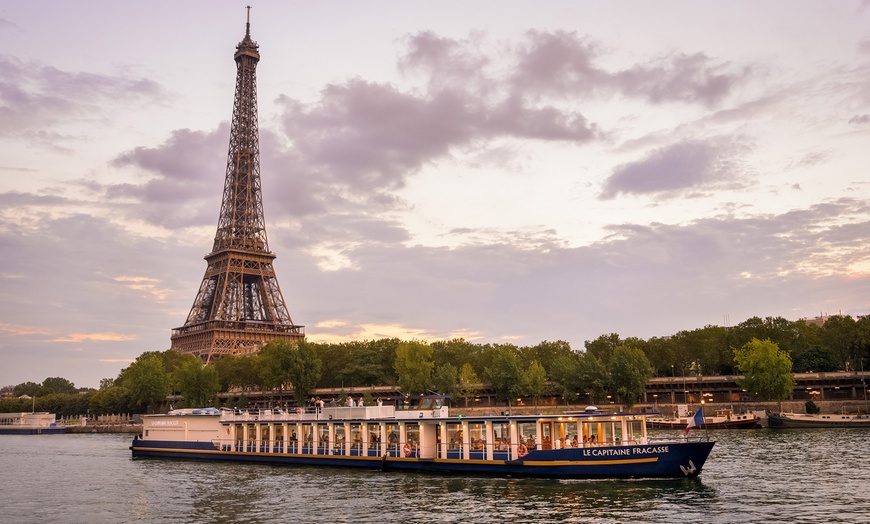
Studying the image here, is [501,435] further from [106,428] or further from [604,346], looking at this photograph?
Result: [106,428]

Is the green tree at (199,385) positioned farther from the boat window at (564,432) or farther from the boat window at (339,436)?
the boat window at (564,432)

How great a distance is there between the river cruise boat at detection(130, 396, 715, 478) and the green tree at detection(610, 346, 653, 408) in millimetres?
64341

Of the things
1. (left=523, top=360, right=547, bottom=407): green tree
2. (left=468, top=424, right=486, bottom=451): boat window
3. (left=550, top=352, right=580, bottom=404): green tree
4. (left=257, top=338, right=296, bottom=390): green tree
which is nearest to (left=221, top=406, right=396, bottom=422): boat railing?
(left=468, top=424, right=486, bottom=451): boat window

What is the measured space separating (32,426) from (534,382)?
101m

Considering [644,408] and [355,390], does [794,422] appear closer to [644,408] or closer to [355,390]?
[644,408]

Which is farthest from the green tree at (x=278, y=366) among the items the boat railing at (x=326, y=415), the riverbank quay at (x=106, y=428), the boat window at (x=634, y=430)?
the boat window at (x=634, y=430)

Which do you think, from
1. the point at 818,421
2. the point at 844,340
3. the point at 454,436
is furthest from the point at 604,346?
the point at 454,436

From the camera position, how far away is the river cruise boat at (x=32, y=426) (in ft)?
513

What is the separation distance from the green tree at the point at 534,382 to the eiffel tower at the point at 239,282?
7279 centimetres

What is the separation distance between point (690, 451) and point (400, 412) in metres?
21.5

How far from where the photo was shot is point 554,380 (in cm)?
13288

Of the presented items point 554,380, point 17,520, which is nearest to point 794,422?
point 554,380

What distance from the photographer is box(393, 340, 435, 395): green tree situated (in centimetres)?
13362

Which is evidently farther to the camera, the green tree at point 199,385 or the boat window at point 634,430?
the green tree at point 199,385
